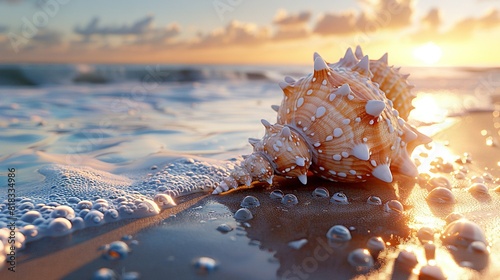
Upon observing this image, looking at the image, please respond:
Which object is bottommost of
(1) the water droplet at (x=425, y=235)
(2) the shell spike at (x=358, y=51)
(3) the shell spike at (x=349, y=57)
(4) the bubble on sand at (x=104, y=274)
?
(1) the water droplet at (x=425, y=235)

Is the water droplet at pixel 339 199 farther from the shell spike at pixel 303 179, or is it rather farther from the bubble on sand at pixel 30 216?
the bubble on sand at pixel 30 216

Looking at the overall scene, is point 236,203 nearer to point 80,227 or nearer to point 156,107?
point 80,227

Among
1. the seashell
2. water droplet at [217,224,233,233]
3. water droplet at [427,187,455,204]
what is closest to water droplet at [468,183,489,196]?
water droplet at [427,187,455,204]

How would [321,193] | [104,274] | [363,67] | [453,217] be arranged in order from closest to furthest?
[104,274] → [453,217] → [321,193] → [363,67]

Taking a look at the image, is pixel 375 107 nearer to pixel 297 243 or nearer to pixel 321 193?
pixel 321 193

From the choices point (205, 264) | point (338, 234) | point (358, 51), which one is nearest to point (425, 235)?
point (338, 234)

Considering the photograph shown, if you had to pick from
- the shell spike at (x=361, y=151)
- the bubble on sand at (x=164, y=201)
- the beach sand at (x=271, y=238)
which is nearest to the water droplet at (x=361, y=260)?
the beach sand at (x=271, y=238)

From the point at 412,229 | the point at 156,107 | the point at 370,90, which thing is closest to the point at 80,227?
the point at 412,229
